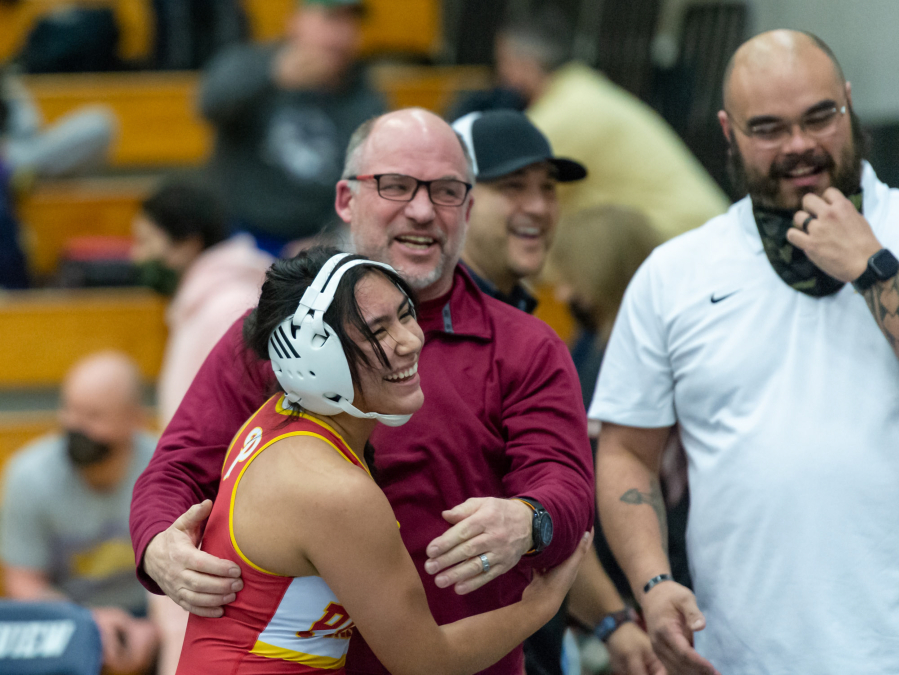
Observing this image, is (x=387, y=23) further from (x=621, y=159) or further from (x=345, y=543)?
(x=345, y=543)

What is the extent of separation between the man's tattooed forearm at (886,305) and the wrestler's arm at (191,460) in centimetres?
117

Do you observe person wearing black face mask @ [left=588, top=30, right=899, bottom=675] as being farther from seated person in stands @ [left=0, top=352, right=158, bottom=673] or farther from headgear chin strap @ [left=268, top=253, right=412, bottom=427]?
seated person in stands @ [left=0, top=352, right=158, bottom=673]

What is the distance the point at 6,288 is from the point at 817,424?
534cm

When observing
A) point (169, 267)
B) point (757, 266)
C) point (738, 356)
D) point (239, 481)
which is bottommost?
point (169, 267)

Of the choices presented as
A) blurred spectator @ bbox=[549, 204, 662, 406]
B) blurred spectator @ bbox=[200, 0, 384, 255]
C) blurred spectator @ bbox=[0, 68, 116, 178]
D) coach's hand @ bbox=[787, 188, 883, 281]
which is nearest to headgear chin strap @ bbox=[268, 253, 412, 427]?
coach's hand @ bbox=[787, 188, 883, 281]

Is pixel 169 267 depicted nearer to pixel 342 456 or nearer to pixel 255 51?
pixel 255 51

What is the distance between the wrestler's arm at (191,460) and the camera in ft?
6.24

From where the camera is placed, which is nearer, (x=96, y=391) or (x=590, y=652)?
(x=590, y=652)

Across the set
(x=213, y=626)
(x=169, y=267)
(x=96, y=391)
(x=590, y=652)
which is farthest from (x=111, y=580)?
(x=213, y=626)

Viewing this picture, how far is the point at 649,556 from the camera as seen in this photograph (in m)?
2.27

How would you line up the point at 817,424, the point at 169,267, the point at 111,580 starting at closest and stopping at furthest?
the point at 817,424 < the point at 111,580 < the point at 169,267

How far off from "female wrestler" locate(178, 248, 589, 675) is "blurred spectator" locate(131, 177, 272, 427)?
→ 1.64 m

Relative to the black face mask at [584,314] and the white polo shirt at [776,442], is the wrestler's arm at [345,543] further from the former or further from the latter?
the black face mask at [584,314]

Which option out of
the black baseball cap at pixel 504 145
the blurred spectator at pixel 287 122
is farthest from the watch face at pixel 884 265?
the blurred spectator at pixel 287 122
